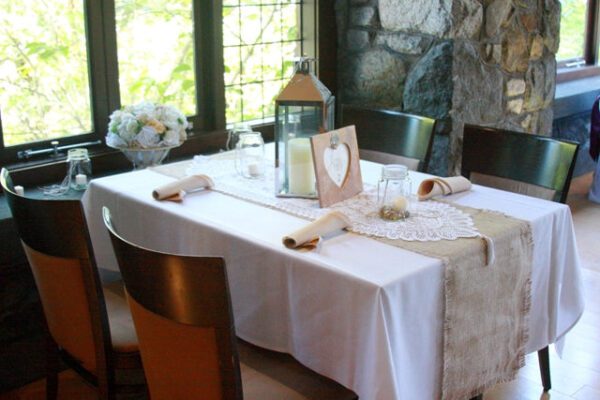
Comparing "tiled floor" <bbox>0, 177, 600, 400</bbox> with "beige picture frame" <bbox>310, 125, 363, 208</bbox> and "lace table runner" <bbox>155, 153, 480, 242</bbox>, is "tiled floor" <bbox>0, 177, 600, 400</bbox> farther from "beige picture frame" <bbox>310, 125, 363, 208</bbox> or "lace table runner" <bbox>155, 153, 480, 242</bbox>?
"beige picture frame" <bbox>310, 125, 363, 208</bbox>

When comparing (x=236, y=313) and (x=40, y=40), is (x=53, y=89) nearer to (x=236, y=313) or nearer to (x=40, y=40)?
(x=40, y=40)

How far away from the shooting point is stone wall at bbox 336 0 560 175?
3.50 metres

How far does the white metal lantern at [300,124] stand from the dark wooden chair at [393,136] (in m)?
0.73

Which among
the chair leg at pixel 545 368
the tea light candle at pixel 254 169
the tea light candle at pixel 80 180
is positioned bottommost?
the chair leg at pixel 545 368

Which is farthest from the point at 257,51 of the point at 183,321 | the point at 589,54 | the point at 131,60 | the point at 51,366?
the point at 589,54

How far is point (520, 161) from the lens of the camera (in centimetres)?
259

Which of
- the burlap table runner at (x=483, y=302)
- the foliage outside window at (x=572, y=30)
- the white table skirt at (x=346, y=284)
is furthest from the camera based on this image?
the foliage outside window at (x=572, y=30)

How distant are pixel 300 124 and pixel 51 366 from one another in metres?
1.02

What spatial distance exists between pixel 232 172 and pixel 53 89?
92cm

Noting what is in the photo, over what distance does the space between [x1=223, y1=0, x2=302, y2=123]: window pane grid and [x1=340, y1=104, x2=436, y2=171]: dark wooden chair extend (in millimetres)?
663

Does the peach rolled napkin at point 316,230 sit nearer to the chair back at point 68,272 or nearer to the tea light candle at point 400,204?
the tea light candle at point 400,204

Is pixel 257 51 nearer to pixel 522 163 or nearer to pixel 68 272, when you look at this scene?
pixel 522 163

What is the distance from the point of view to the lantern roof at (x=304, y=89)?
2.24 metres

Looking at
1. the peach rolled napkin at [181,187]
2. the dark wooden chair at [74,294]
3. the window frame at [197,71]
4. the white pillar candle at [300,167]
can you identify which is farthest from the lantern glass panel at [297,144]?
the window frame at [197,71]
